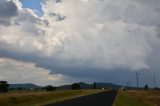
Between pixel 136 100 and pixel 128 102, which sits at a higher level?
pixel 136 100

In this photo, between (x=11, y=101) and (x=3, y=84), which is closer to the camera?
(x=11, y=101)

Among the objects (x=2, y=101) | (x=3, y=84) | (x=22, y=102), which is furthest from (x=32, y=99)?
(x=3, y=84)

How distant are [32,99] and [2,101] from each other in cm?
1214

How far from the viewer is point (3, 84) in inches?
5881

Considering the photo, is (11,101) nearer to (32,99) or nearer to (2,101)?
(2,101)

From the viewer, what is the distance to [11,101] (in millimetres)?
62438

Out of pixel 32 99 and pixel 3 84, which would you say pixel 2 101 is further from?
pixel 3 84

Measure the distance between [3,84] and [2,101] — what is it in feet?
301

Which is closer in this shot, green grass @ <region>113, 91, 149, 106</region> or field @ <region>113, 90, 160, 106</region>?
green grass @ <region>113, 91, 149, 106</region>

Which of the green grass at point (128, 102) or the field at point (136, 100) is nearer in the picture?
the green grass at point (128, 102)

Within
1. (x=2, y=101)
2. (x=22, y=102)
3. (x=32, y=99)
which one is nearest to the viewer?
(x=2, y=101)

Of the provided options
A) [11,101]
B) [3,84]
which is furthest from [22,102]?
[3,84]

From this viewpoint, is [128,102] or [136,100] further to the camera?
[136,100]

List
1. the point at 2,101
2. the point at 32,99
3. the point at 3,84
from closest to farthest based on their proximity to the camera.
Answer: the point at 2,101 → the point at 32,99 → the point at 3,84
